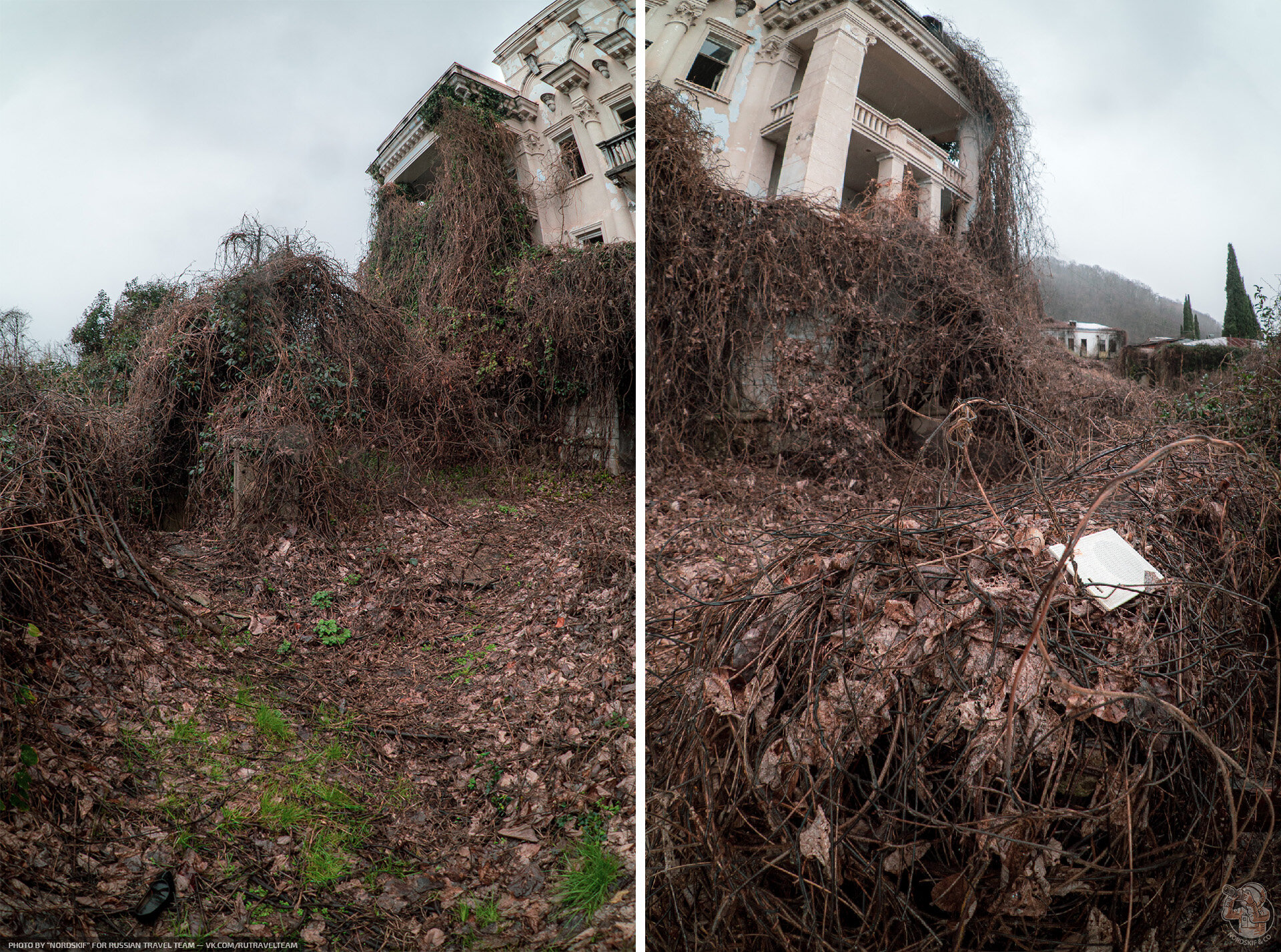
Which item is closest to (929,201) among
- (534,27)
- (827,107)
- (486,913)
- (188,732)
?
(827,107)

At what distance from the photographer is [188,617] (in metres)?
1.76

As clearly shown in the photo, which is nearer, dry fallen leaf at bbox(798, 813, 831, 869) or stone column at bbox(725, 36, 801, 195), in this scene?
dry fallen leaf at bbox(798, 813, 831, 869)

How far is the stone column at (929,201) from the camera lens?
1.33 meters

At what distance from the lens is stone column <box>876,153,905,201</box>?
1.29m

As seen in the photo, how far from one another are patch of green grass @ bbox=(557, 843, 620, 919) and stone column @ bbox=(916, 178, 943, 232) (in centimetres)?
161

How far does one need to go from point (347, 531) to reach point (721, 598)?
150 centimetres

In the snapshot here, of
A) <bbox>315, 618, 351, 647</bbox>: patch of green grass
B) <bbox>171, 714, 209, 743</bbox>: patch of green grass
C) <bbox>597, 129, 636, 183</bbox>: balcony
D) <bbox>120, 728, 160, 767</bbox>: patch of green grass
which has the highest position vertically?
<bbox>597, 129, 636, 183</bbox>: balcony

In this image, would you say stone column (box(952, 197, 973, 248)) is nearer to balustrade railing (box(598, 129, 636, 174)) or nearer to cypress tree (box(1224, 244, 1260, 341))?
cypress tree (box(1224, 244, 1260, 341))

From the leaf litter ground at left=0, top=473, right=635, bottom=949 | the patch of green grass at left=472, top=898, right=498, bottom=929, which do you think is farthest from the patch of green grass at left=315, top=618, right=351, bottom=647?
the patch of green grass at left=472, top=898, right=498, bottom=929

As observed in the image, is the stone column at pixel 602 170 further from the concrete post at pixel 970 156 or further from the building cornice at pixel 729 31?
the concrete post at pixel 970 156

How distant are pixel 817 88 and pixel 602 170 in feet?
2.06

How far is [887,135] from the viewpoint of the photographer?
1.27 meters

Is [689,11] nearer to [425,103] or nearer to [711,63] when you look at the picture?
[711,63]

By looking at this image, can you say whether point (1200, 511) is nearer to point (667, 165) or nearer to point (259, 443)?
point (667, 165)
